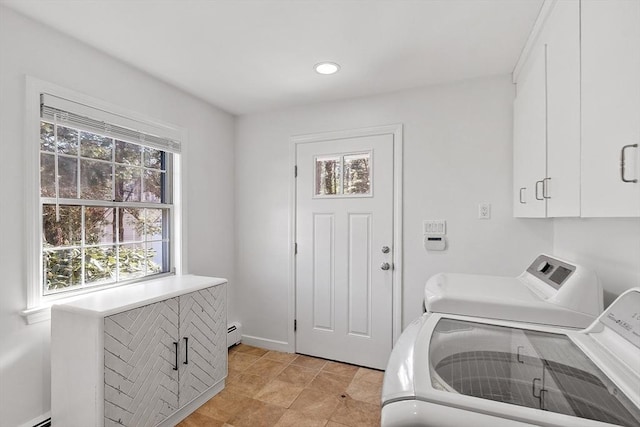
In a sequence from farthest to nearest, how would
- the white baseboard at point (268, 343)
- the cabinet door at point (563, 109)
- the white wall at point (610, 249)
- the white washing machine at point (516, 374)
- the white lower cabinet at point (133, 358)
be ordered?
the white baseboard at point (268, 343) < the white lower cabinet at point (133, 358) < the white wall at point (610, 249) < the cabinet door at point (563, 109) < the white washing machine at point (516, 374)

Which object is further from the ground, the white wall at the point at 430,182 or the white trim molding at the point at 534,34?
the white trim molding at the point at 534,34

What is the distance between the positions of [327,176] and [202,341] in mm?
1664

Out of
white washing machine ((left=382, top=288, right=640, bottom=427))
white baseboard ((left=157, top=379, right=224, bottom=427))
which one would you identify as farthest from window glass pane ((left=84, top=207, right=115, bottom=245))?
white washing machine ((left=382, top=288, right=640, bottom=427))

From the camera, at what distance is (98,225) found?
2.08m

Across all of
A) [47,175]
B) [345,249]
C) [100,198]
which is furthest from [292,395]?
[47,175]

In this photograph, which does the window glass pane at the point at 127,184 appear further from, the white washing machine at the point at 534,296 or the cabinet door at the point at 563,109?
the cabinet door at the point at 563,109

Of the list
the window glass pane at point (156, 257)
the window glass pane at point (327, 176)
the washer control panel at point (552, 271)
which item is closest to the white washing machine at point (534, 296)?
the washer control panel at point (552, 271)

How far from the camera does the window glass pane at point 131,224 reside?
2244 mm

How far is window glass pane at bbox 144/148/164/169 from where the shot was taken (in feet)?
8.01

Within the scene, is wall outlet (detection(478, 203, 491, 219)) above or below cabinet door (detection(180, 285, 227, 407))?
above

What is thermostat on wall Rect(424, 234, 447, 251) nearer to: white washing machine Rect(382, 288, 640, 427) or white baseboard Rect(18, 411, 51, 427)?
white washing machine Rect(382, 288, 640, 427)

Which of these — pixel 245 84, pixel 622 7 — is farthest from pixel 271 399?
pixel 622 7

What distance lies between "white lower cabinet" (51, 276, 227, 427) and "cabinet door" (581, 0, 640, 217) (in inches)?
83.0

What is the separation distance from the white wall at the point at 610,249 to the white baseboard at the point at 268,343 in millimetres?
2354
